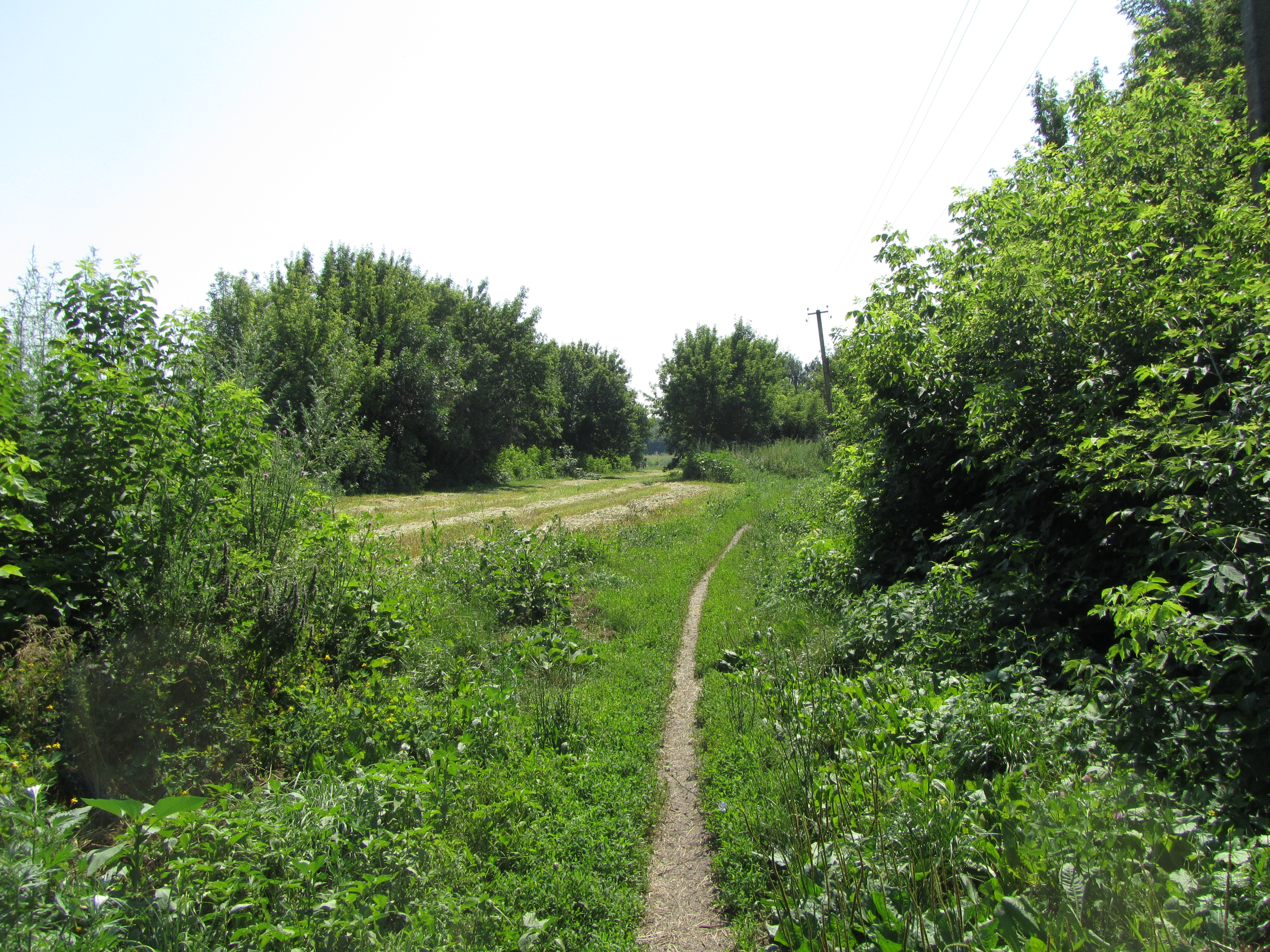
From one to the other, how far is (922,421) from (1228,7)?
1810 cm

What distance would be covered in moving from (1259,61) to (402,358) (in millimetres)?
30017

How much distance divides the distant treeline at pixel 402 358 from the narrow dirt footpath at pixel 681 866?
662 centimetres

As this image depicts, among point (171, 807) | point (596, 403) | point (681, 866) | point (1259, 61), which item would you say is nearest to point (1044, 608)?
point (681, 866)

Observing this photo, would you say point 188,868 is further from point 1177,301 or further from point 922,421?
point 922,421

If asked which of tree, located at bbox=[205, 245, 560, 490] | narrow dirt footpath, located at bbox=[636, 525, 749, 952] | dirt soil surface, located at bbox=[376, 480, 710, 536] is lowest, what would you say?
narrow dirt footpath, located at bbox=[636, 525, 749, 952]

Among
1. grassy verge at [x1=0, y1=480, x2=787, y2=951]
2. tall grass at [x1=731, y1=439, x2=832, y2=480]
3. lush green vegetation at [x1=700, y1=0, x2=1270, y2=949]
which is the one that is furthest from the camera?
tall grass at [x1=731, y1=439, x2=832, y2=480]

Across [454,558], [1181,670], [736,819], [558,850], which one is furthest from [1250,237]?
[454,558]

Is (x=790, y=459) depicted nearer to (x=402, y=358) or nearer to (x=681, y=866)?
(x=402, y=358)

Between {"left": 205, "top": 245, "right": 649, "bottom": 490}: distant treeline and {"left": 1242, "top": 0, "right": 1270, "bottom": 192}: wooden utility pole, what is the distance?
10174 mm

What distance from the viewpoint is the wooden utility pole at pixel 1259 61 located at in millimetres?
4973

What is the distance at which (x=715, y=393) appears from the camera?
1730 inches

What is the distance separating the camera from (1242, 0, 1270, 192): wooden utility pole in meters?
4.97

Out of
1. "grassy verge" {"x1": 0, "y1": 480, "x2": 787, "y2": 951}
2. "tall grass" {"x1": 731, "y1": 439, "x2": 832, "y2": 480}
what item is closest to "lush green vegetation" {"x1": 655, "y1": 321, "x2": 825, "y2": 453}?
"tall grass" {"x1": 731, "y1": 439, "x2": 832, "y2": 480}

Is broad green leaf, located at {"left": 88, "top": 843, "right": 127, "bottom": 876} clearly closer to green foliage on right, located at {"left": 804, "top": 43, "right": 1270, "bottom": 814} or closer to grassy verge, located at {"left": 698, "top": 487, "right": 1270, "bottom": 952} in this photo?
grassy verge, located at {"left": 698, "top": 487, "right": 1270, "bottom": 952}
